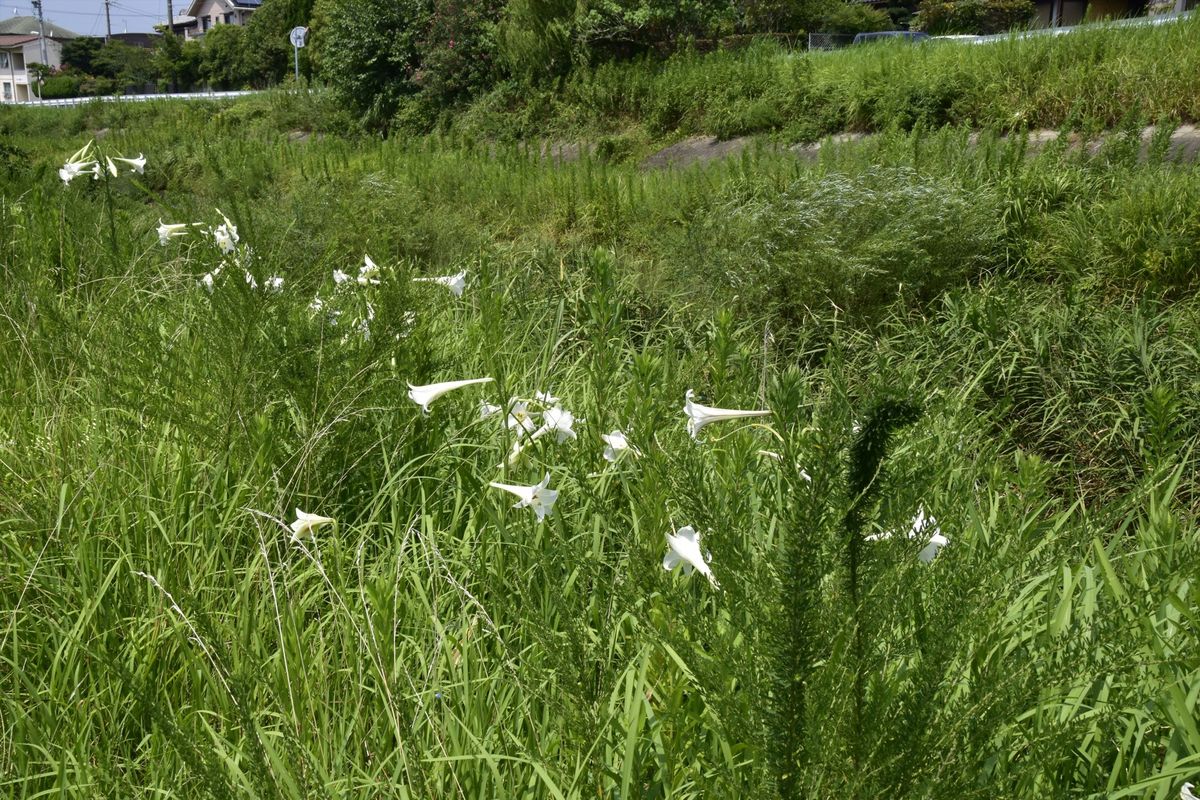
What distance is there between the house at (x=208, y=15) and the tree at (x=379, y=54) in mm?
58956

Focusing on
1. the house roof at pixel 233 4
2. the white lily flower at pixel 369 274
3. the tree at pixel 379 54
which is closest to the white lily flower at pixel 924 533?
the white lily flower at pixel 369 274

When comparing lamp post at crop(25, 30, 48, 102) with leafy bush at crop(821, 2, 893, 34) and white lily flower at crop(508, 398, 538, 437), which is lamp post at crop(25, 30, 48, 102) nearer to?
leafy bush at crop(821, 2, 893, 34)

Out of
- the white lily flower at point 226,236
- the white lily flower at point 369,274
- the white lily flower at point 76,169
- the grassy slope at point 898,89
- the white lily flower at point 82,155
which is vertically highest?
the grassy slope at point 898,89

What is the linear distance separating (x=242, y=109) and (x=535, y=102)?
10.2m

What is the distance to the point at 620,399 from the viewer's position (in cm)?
277

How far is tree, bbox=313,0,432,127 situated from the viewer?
1652cm

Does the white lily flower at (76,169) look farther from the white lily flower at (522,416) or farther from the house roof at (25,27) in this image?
the house roof at (25,27)

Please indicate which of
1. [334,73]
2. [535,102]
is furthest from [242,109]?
[535,102]

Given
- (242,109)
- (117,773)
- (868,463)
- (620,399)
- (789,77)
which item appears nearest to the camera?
(868,463)

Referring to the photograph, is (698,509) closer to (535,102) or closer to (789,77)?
(789,77)

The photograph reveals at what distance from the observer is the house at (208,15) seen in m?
69.4

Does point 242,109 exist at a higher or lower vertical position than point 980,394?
higher

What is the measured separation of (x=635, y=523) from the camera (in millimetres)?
1969

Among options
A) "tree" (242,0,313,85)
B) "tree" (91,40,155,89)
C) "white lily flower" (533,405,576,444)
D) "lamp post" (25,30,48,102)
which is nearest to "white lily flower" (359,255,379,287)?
"white lily flower" (533,405,576,444)
